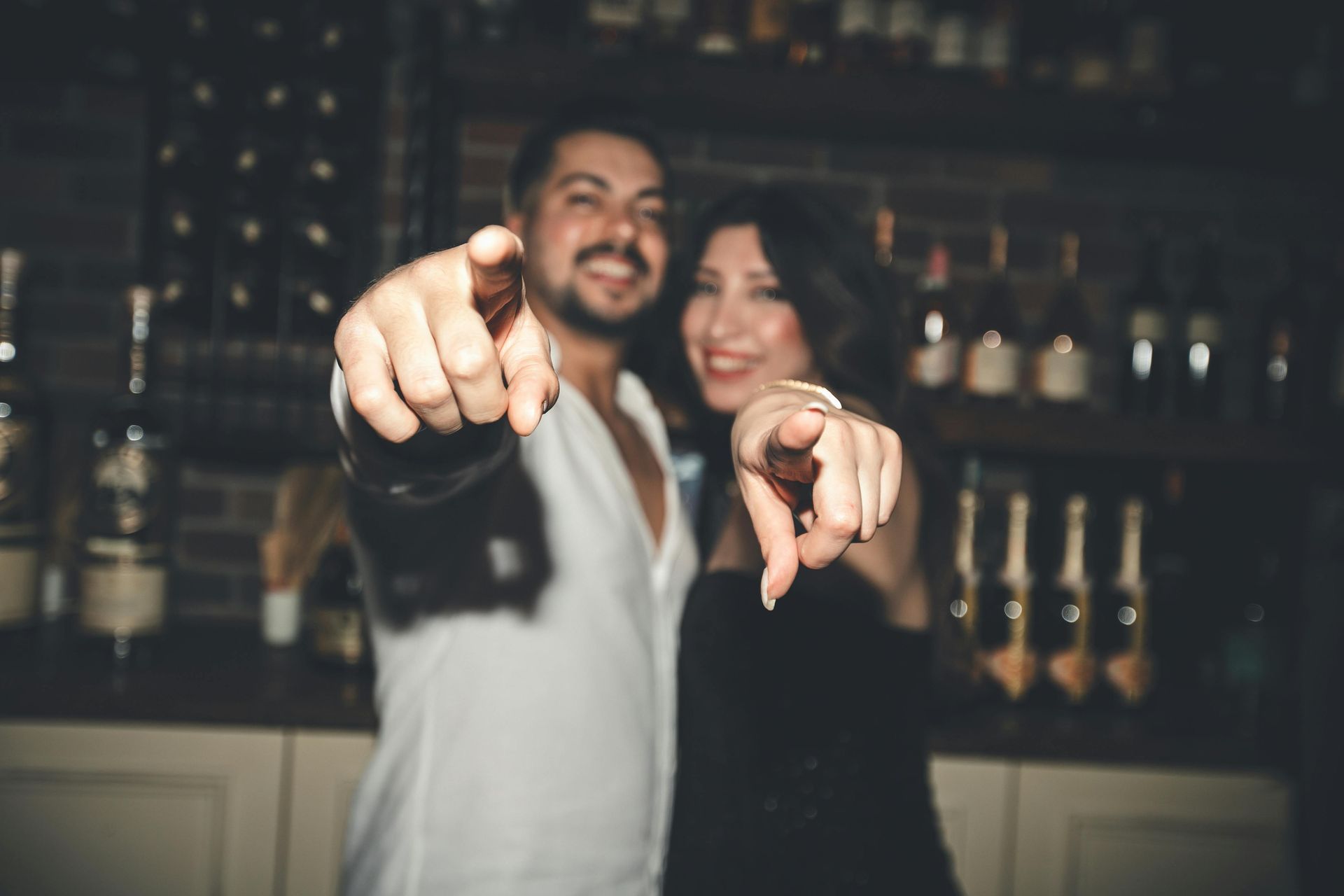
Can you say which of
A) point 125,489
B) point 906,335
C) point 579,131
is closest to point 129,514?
point 125,489

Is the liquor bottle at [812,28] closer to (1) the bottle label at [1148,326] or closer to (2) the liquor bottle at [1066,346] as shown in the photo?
(2) the liquor bottle at [1066,346]

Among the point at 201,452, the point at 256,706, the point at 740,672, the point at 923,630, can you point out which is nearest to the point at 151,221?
the point at 201,452

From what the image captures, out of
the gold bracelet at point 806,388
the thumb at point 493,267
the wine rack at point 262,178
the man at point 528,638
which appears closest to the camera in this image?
the thumb at point 493,267

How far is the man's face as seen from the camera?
1.17 m

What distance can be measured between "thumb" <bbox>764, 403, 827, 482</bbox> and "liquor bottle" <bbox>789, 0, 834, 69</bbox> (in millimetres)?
1229

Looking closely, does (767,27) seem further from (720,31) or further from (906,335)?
(906,335)

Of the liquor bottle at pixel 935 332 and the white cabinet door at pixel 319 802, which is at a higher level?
the liquor bottle at pixel 935 332

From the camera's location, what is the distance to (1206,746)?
1247 millimetres

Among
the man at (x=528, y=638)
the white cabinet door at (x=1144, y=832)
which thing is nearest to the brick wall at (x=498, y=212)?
the man at (x=528, y=638)

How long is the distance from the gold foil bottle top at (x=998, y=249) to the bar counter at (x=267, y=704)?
0.82 metres

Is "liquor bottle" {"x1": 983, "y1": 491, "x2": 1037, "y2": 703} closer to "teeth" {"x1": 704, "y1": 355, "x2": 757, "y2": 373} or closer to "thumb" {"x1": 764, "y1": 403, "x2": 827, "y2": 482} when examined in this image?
"teeth" {"x1": 704, "y1": 355, "x2": 757, "y2": 373}

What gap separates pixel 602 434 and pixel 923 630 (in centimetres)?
45

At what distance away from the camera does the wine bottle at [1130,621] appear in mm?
1391

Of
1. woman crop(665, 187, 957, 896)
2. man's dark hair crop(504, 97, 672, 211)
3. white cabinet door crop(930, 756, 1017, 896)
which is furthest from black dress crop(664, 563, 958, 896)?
man's dark hair crop(504, 97, 672, 211)
